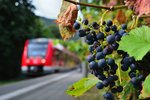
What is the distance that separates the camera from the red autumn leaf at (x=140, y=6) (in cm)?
152

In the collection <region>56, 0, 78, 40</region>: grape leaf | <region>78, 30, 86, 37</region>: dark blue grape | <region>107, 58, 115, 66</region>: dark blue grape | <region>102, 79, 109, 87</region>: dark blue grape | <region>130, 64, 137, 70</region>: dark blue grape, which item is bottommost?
<region>102, 79, 109, 87</region>: dark blue grape

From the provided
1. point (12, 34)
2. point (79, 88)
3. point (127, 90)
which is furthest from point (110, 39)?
point (12, 34)

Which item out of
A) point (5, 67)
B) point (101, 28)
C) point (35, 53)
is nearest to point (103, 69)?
point (101, 28)

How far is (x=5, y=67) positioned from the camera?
4509 centimetres

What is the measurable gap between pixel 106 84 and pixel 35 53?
35.5m

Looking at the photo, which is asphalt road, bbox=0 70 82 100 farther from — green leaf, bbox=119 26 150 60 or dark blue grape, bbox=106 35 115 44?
green leaf, bbox=119 26 150 60

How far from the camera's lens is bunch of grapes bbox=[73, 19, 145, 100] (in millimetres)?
1673

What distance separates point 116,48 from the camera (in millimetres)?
1690

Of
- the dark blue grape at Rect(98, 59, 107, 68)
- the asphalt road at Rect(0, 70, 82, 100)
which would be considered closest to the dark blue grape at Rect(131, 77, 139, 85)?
the dark blue grape at Rect(98, 59, 107, 68)

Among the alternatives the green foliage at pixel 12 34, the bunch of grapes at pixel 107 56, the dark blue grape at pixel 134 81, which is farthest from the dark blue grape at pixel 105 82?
the green foliage at pixel 12 34

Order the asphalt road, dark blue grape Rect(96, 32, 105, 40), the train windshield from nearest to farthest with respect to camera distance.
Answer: dark blue grape Rect(96, 32, 105, 40)
the asphalt road
the train windshield

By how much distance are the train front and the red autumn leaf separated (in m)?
35.6

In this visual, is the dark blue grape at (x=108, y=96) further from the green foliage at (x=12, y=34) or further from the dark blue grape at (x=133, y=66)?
the green foliage at (x=12, y=34)

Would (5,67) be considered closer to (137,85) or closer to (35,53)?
(35,53)
